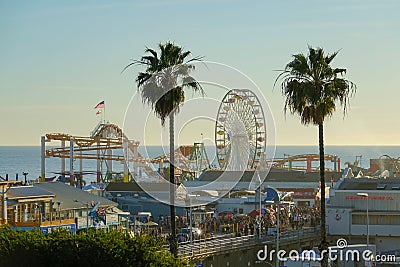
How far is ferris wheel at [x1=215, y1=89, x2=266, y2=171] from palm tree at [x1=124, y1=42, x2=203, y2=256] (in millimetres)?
45522

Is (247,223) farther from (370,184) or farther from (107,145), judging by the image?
(107,145)

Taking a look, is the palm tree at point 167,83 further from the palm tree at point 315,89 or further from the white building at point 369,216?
the white building at point 369,216

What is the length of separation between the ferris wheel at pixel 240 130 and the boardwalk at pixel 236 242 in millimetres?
23048

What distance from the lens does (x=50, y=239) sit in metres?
29.3

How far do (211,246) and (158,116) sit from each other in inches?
614

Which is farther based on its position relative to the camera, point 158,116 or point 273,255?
point 273,255

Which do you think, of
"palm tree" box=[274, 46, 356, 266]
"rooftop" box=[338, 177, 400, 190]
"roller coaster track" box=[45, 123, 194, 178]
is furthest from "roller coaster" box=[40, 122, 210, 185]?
"palm tree" box=[274, 46, 356, 266]

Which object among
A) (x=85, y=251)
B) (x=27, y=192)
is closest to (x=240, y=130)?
(x=27, y=192)

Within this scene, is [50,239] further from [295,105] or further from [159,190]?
[159,190]

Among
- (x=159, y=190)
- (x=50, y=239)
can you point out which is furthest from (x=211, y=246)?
(x=159, y=190)

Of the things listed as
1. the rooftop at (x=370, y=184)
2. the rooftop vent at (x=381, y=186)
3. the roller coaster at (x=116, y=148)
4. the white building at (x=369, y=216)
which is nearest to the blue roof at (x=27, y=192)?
the white building at (x=369, y=216)

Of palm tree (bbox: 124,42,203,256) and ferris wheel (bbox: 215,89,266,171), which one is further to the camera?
ferris wheel (bbox: 215,89,266,171)

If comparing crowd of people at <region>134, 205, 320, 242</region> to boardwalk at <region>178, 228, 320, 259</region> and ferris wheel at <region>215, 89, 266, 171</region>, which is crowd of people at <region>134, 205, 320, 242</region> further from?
ferris wheel at <region>215, 89, 266, 171</region>

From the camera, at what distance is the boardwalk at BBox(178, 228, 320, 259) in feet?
157
